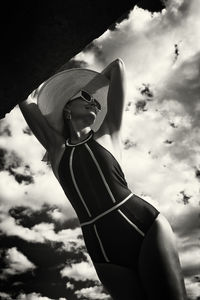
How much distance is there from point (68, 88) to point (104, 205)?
58.1 inches

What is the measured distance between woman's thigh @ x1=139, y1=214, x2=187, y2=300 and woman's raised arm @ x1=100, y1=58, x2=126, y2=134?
1150 mm

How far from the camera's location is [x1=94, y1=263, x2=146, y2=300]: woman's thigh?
2521mm

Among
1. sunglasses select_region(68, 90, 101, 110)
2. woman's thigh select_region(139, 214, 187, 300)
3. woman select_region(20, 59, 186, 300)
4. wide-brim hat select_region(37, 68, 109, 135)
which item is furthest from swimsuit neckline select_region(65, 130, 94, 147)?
woman's thigh select_region(139, 214, 187, 300)

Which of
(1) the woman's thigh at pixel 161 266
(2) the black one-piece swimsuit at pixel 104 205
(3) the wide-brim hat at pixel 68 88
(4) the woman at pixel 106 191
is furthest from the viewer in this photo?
(3) the wide-brim hat at pixel 68 88

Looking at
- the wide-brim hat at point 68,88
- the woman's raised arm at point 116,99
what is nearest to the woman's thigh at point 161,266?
the woman's raised arm at point 116,99

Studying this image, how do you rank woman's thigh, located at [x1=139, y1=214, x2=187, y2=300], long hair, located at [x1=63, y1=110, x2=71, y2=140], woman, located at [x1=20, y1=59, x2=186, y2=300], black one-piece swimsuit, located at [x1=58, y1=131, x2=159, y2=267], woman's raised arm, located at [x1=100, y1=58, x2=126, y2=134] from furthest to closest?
long hair, located at [x1=63, y1=110, x2=71, y2=140]
woman's raised arm, located at [x1=100, y1=58, x2=126, y2=134]
black one-piece swimsuit, located at [x1=58, y1=131, x2=159, y2=267]
woman, located at [x1=20, y1=59, x2=186, y2=300]
woman's thigh, located at [x1=139, y1=214, x2=187, y2=300]

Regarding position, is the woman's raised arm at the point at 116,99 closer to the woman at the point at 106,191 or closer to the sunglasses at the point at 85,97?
the woman at the point at 106,191

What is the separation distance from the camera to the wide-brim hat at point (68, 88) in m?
3.59

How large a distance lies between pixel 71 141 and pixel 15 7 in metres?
1.92

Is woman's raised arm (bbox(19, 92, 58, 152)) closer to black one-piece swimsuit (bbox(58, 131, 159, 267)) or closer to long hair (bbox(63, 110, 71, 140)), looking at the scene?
long hair (bbox(63, 110, 71, 140))

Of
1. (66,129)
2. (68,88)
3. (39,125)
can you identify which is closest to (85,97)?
(68,88)

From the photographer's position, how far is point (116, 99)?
10.8ft

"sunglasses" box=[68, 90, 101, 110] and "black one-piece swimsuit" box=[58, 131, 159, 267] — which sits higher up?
"sunglasses" box=[68, 90, 101, 110]

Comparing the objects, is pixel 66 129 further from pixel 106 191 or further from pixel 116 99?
pixel 106 191
